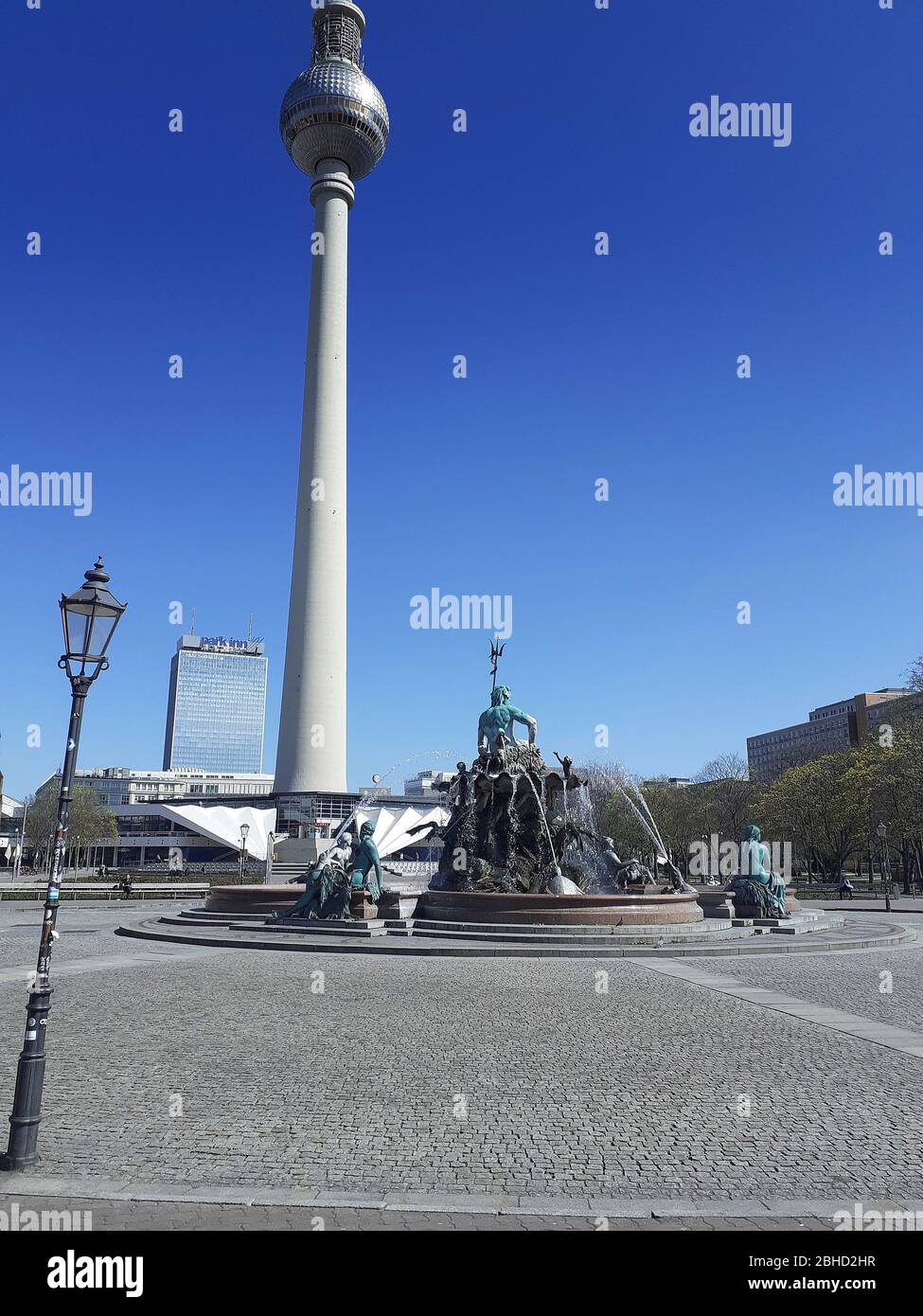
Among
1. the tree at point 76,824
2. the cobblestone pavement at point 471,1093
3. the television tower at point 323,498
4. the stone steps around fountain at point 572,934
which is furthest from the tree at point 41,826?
the cobblestone pavement at point 471,1093

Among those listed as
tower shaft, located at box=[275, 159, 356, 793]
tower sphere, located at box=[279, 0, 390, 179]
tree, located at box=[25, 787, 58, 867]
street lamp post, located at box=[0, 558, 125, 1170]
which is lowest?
tree, located at box=[25, 787, 58, 867]

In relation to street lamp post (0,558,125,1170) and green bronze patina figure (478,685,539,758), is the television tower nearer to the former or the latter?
green bronze patina figure (478,685,539,758)

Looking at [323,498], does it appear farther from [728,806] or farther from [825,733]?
[825,733]

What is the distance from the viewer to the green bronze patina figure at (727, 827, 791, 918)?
28688mm

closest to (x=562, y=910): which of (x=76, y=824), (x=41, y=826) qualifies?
(x=76, y=824)

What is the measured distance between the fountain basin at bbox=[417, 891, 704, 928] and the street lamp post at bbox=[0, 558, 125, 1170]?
17415mm

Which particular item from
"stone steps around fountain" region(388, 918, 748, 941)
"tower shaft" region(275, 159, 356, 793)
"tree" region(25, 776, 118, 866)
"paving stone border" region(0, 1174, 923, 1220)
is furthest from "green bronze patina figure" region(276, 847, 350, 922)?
"tree" region(25, 776, 118, 866)

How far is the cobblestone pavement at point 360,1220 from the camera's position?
580 centimetres

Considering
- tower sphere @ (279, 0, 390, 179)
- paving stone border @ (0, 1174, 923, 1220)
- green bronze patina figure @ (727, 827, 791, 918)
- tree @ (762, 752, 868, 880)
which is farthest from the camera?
tower sphere @ (279, 0, 390, 179)

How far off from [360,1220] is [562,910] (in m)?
19.0

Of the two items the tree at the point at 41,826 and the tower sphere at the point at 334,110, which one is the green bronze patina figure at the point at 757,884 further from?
the tower sphere at the point at 334,110

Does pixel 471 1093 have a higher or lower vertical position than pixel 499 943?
higher

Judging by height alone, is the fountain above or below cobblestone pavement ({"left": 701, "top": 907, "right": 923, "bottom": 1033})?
above

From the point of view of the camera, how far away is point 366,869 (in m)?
26.6
